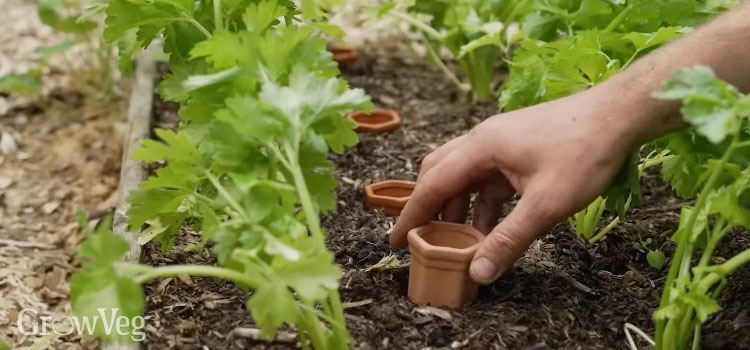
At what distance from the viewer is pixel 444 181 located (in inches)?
68.7

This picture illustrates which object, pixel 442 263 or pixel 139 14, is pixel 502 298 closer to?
pixel 442 263

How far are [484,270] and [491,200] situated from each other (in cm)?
24

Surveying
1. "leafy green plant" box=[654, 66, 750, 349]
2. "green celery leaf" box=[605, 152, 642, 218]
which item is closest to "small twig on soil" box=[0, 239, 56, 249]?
"green celery leaf" box=[605, 152, 642, 218]

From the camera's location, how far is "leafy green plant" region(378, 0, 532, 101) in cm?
292

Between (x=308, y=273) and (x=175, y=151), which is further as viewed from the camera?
(x=175, y=151)

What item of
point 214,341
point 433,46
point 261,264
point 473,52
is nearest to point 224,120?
point 261,264

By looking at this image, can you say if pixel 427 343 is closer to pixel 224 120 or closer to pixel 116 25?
pixel 224 120

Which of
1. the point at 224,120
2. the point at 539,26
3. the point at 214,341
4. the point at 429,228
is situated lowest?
the point at 214,341

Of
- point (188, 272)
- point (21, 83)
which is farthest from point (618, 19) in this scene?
point (21, 83)

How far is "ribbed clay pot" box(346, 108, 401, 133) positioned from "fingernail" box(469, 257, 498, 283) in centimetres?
125

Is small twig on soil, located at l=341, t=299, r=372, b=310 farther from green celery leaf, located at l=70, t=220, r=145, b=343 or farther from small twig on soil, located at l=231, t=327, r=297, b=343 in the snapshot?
green celery leaf, located at l=70, t=220, r=145, b=343

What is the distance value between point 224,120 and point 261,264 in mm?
262

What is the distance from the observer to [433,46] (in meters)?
3.45

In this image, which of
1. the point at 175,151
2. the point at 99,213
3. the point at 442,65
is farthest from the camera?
the point at 442,65
